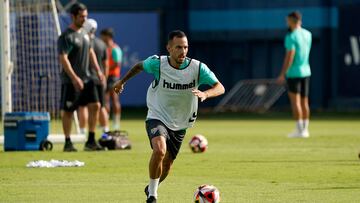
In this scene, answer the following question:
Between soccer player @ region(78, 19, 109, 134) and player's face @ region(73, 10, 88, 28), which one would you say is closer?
player's face @ region(73, 10, 88, 28)

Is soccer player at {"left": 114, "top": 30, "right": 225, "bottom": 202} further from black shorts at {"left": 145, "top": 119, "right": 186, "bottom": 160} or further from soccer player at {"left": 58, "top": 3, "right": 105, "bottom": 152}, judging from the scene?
soccer player at {"left": 58, "top": 3, "right": 105, "bottom": 152}

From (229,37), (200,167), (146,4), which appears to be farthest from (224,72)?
(200,167)

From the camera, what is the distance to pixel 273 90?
126 feet

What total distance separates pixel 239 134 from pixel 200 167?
8.53 metres

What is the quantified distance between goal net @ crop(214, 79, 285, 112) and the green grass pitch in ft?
48.4

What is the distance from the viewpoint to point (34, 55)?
2442 centimetres

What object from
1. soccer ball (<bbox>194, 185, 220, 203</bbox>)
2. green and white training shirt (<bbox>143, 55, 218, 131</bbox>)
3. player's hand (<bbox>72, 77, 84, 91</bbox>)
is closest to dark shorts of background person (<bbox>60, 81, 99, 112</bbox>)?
player's hand (<bbox>72, 77, 84, 91</bbox>)

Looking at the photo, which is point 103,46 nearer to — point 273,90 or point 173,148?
point 173,148

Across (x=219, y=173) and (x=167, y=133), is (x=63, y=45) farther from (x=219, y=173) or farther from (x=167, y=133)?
(x=167, y=133)

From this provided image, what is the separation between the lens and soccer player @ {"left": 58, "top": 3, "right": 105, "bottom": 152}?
18.5 m

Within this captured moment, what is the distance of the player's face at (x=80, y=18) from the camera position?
1842 cm

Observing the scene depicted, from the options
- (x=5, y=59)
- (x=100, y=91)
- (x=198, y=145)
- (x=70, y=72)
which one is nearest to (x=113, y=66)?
(x=100, y=91)

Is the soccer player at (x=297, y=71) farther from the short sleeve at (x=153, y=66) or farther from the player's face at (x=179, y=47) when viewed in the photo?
the player's face at (x=179, y=47)

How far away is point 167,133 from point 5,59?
8885mm
